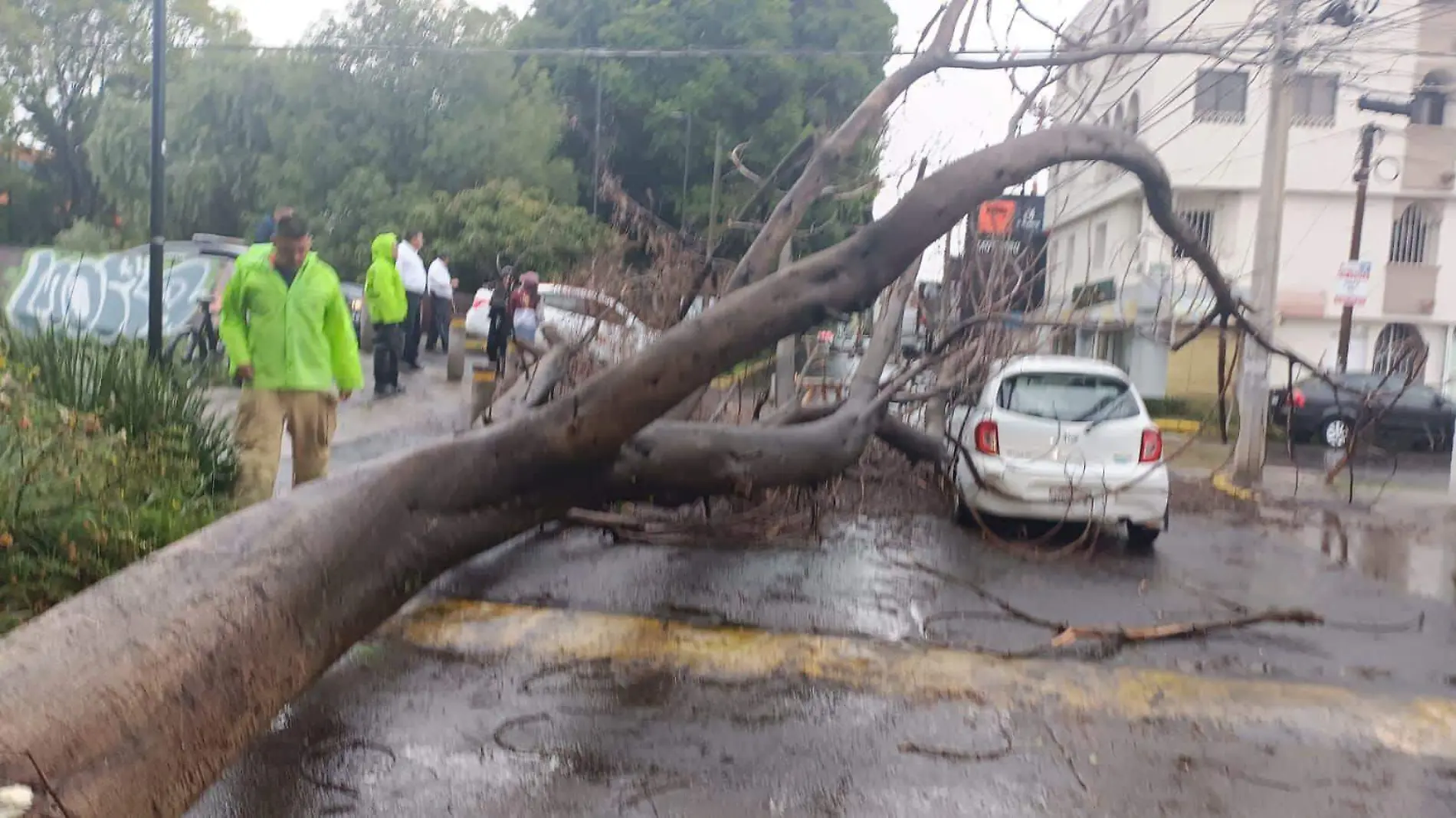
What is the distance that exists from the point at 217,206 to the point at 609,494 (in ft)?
70.6

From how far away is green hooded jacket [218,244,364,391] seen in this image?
6477 mm

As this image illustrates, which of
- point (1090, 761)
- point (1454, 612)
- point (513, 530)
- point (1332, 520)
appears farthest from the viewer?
point (1332, 520)

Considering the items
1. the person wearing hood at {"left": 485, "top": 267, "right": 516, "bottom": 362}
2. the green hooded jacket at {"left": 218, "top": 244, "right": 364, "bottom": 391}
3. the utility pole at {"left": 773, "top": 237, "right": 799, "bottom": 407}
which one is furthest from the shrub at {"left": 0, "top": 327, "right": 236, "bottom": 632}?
the person wearing hood at {"left": 485, "top": 267, "right": 516, "bottom": 362}

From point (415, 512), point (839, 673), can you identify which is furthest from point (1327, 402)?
point (415, 512)

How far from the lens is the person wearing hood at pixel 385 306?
11773 mm

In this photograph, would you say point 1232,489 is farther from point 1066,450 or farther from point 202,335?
point 202,335

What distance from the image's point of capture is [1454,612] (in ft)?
23.7

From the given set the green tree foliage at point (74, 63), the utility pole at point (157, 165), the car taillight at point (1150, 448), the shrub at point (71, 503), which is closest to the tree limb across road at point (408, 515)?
the shrub at point (71, 503)

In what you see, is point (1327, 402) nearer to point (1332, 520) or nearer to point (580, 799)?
point (1332, 520)

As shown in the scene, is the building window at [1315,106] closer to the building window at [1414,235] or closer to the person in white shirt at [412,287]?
the building window at [1414,235]

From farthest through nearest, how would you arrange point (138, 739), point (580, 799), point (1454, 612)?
point (1454, 612), point (580, 799), point (138, 739)

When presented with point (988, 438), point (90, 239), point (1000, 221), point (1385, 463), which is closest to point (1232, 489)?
point (1000, 221)

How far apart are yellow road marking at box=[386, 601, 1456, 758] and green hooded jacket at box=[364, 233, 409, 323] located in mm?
6373

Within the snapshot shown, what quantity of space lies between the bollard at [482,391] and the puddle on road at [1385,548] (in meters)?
6.21
